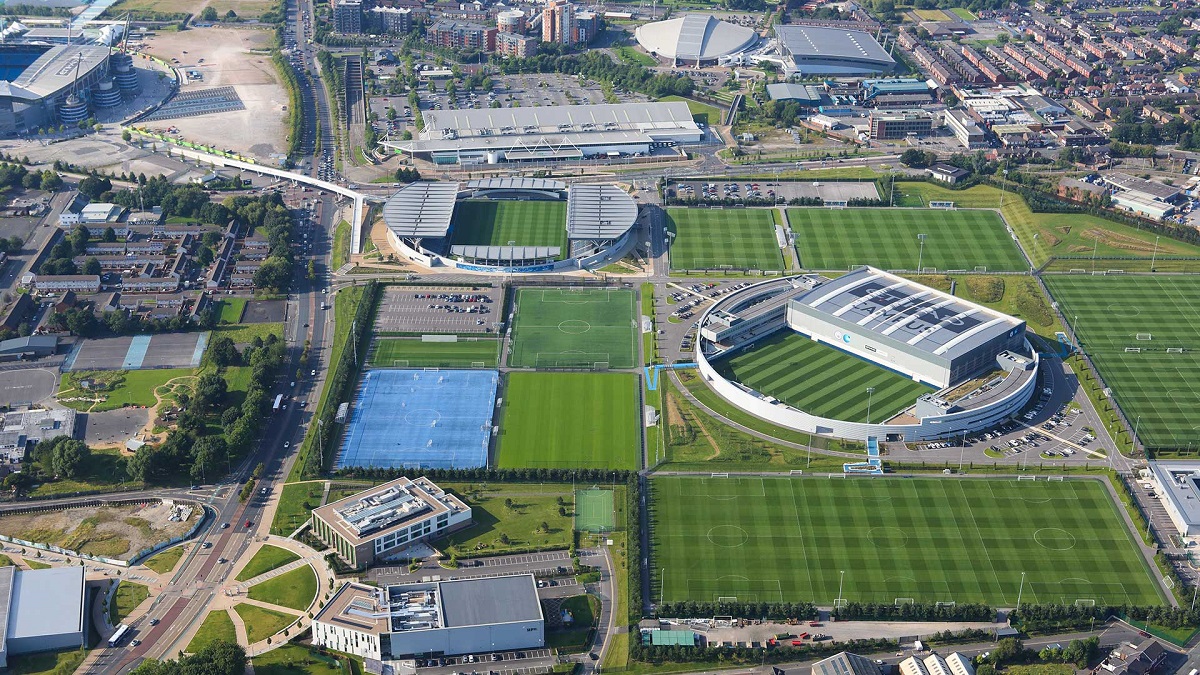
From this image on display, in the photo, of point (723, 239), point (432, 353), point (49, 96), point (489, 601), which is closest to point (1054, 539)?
point (489, 601)

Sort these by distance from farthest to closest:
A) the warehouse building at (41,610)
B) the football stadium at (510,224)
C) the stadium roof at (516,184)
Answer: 1. the stadium roof at (516,184)
2. the football stadium at (510,224)
3. the warehouse building at (41,610)

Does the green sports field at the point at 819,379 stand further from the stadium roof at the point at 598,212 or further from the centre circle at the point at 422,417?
the stadium roof at the point at 598,212

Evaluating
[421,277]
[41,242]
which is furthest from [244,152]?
[421,277]

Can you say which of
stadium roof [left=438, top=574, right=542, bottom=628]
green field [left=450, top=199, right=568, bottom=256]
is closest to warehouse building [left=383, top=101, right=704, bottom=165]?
green field [left=450, top=199, right=568, bottom=256]

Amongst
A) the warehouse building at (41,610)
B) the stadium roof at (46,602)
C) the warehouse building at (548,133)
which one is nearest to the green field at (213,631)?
the warehouse building at (41,610)

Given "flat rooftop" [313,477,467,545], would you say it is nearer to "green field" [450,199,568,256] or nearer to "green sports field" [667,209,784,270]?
"green field" [450,199,568,256]

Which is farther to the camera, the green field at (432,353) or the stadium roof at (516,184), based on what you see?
the stadium roof at (516,184)
